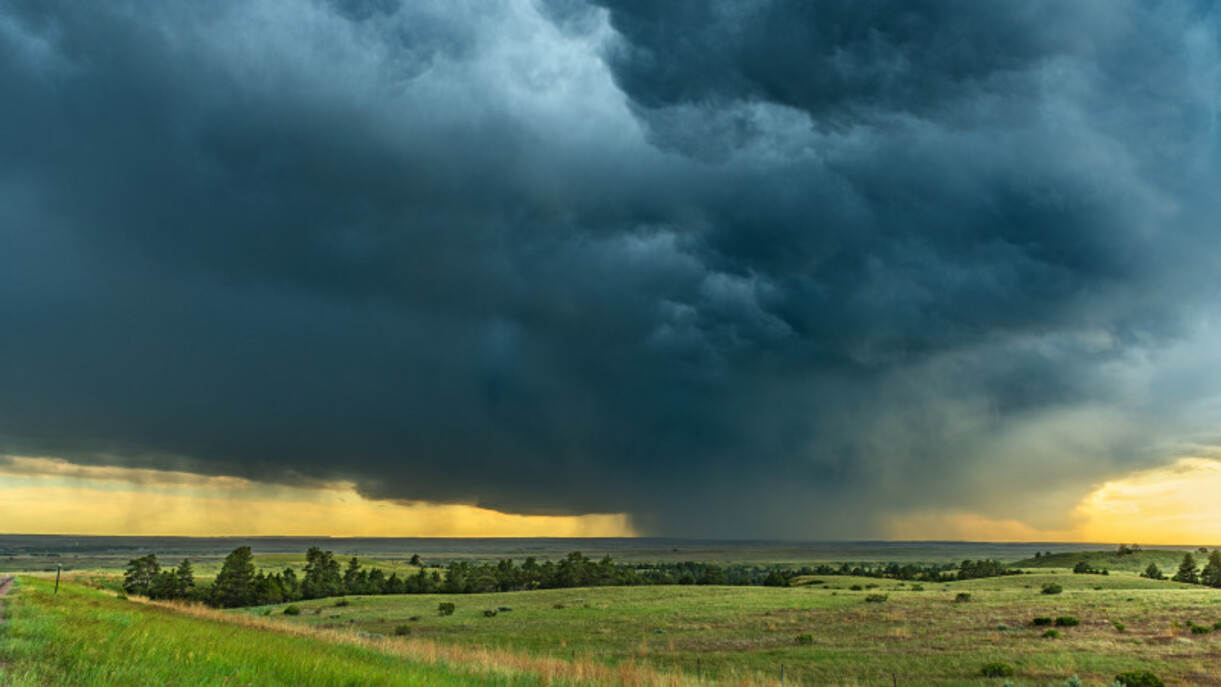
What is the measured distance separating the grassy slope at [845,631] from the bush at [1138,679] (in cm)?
114

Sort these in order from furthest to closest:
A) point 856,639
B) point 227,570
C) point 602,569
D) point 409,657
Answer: point 602,569
point 227,570
point 856,639
point 409,657

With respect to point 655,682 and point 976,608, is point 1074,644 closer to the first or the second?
point 976,608

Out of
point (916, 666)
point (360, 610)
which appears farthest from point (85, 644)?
point (360, 610)

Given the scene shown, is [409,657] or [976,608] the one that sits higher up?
[409,657]

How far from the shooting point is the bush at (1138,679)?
26156 millimetres

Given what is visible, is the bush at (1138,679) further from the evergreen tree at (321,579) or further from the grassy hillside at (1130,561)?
the grassy hillside at (1130,561)

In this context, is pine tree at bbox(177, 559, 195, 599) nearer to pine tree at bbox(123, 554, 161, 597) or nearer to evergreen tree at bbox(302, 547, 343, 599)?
pine tree at bbox(123, 554, 161, 597)

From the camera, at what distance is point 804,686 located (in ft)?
94.9

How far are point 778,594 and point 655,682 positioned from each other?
63.0 meters

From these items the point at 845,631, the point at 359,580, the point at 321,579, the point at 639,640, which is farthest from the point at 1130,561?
the point at 321,579

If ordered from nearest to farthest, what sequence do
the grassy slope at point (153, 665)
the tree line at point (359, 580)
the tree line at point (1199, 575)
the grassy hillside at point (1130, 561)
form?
the grassy slope at point (153, 665), the tree line at point (1199, 575), the tree line at point (359, 580), the grassy hillside at point (1130, 561)

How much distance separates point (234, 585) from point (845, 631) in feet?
328

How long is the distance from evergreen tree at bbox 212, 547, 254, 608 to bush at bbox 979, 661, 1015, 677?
108358 mm

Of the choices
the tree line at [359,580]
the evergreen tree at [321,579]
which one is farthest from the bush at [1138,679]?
the evergreen tree at [321,579]
